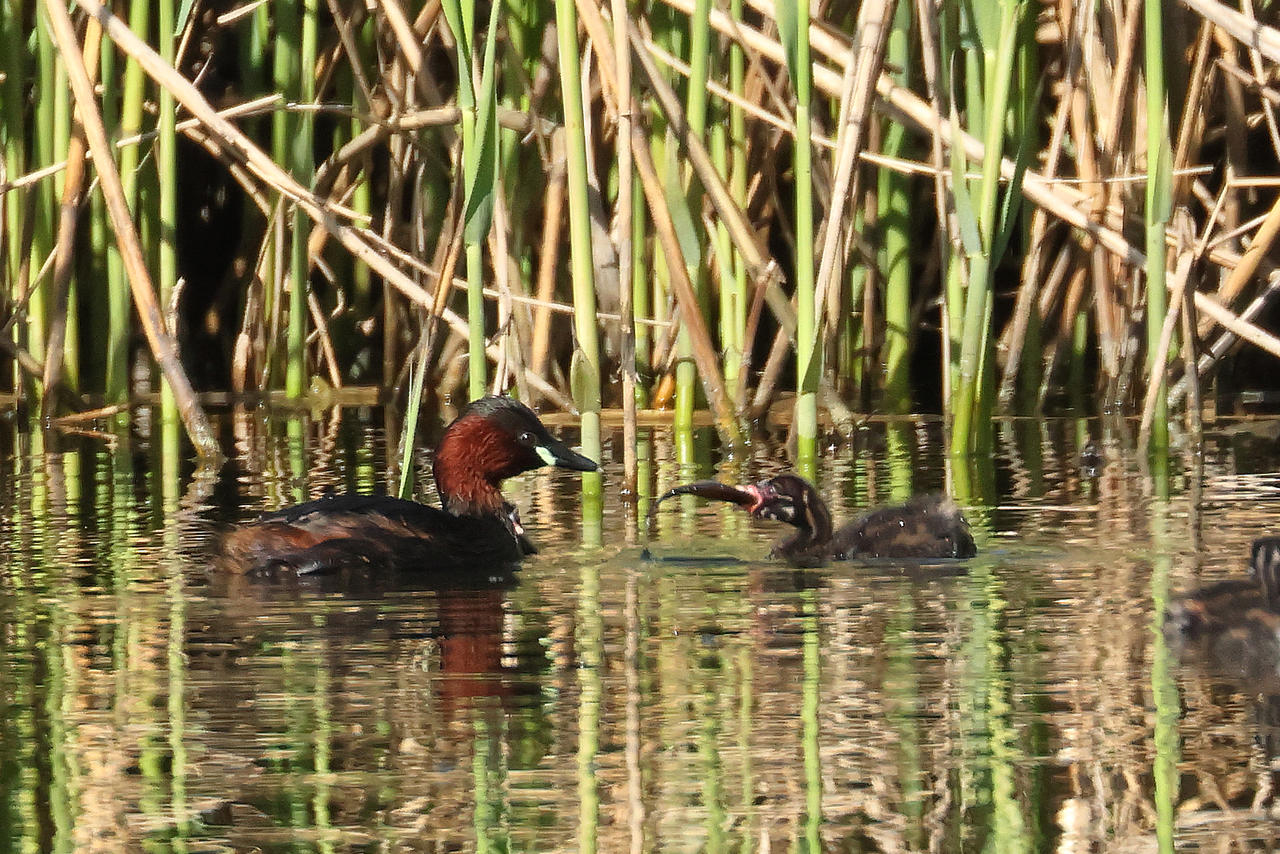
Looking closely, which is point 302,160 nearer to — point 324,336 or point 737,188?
point 324,336

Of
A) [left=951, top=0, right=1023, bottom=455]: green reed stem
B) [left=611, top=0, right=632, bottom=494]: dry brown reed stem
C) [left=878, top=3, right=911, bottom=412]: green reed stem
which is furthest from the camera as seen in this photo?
[left=878, top=3, right=911, bottom=412]: green reed stem

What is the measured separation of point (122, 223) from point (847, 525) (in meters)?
2.80

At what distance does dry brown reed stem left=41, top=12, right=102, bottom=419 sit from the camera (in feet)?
28.1

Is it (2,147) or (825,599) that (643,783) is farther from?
(2,147)

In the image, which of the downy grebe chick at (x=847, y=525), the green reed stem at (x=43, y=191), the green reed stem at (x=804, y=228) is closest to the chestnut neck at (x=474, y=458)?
the downy grebe chick at (x=847, y=525)

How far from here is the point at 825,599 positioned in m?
5.71

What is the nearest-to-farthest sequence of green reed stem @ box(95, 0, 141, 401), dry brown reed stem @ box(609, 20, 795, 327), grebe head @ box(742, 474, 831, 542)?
grebe head @ box(742, 474, 831, 542), dry brown reed stem @ box(609, 20, 795, 327), green reed stem @ box(95, 0, 141, 401)

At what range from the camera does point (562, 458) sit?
710 cm

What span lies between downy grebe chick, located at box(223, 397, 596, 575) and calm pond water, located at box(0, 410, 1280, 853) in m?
0.14

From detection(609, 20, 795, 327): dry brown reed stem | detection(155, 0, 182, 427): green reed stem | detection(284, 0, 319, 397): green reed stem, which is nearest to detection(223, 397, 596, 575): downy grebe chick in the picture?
detection(609, 20, 795, 327): dry brown reed stem

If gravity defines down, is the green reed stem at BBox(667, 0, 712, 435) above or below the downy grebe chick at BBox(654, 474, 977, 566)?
above

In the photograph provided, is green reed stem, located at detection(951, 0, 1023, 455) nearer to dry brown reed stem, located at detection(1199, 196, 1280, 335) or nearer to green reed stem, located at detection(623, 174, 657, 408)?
green reed stem, located at detection(623, 174, 657, 408)

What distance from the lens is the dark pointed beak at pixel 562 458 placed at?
7082 mm

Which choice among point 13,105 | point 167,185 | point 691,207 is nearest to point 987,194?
point 691,207
